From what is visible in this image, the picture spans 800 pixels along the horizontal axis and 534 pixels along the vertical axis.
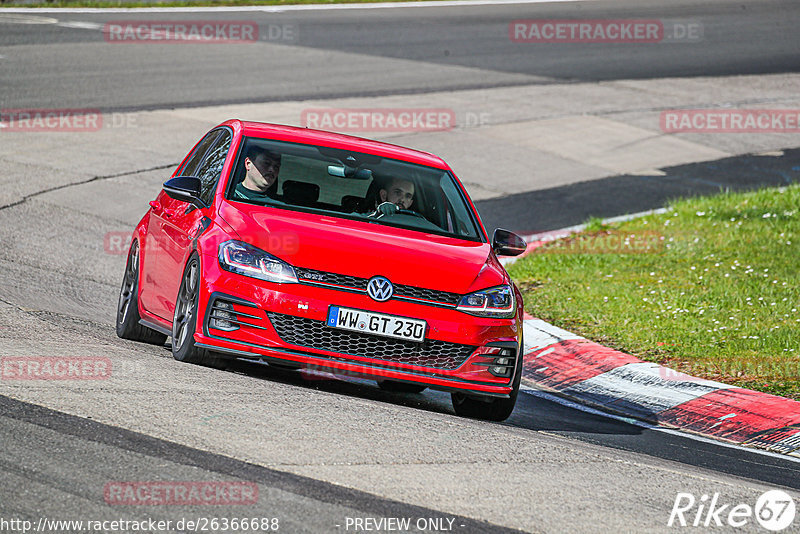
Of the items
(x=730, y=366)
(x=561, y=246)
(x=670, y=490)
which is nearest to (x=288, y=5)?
(x=561, y=246)

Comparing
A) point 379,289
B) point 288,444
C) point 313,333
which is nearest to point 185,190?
point 313,333

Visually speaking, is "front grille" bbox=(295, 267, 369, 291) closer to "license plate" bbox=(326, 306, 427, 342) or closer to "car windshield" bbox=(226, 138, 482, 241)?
"license plate" bbox=(326, 306, 427, 342)

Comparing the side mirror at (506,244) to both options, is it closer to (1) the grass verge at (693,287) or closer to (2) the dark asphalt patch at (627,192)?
(1) the grass verge at (693,287)

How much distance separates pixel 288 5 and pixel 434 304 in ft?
88.1

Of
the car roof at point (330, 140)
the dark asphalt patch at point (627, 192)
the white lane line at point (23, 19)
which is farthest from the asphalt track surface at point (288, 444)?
the white lane line at point (23, 19)

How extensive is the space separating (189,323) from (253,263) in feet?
1.88

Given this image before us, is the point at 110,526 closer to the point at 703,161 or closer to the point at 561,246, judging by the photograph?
the point at 561,246

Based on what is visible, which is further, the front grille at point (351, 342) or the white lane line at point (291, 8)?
the white lane line at point (291, 8)

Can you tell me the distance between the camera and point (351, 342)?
685 centimetres

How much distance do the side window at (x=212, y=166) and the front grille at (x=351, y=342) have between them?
51.5 inches

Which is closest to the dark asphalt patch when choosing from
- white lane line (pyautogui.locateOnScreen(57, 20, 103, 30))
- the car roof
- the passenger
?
the car roof

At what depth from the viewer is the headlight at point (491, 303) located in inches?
278

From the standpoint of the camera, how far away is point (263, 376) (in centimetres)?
761

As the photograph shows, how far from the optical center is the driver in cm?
805
